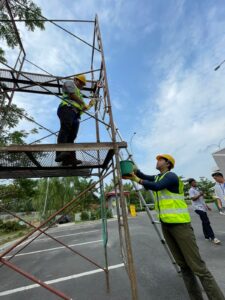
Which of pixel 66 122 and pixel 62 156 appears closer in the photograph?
pixel 62 156

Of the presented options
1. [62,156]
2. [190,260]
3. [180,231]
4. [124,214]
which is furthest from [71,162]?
[190,260]

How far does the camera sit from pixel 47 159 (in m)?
3.37

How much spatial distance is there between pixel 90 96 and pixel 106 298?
149 inches

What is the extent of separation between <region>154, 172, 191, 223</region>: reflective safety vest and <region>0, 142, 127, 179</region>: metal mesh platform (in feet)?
2.98

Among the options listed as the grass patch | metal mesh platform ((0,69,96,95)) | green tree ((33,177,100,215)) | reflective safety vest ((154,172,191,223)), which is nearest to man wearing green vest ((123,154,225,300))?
reflective safety vest ((154,172,191,223))

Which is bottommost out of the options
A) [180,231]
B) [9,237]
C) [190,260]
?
[190,260]

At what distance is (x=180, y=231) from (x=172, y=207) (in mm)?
311

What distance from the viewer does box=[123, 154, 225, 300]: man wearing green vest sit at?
261 cm

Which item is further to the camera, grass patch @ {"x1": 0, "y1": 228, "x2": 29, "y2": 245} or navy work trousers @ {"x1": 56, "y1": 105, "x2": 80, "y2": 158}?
grass patch @ {"x1": 0, "y1": 228, "x2": 29, "y2": 245}

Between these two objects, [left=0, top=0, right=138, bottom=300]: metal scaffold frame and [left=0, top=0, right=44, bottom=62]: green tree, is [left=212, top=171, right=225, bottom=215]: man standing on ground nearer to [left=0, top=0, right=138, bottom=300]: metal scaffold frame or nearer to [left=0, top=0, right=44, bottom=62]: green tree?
[left=0, top=0, right=138, bottom=300]: metal scaffold frame

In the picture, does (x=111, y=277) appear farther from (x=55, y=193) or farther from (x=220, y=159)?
(x=55, y=193)

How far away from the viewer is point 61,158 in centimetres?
313

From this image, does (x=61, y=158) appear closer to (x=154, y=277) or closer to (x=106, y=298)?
(x=106, y=298)

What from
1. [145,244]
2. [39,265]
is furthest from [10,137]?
[145,244]
